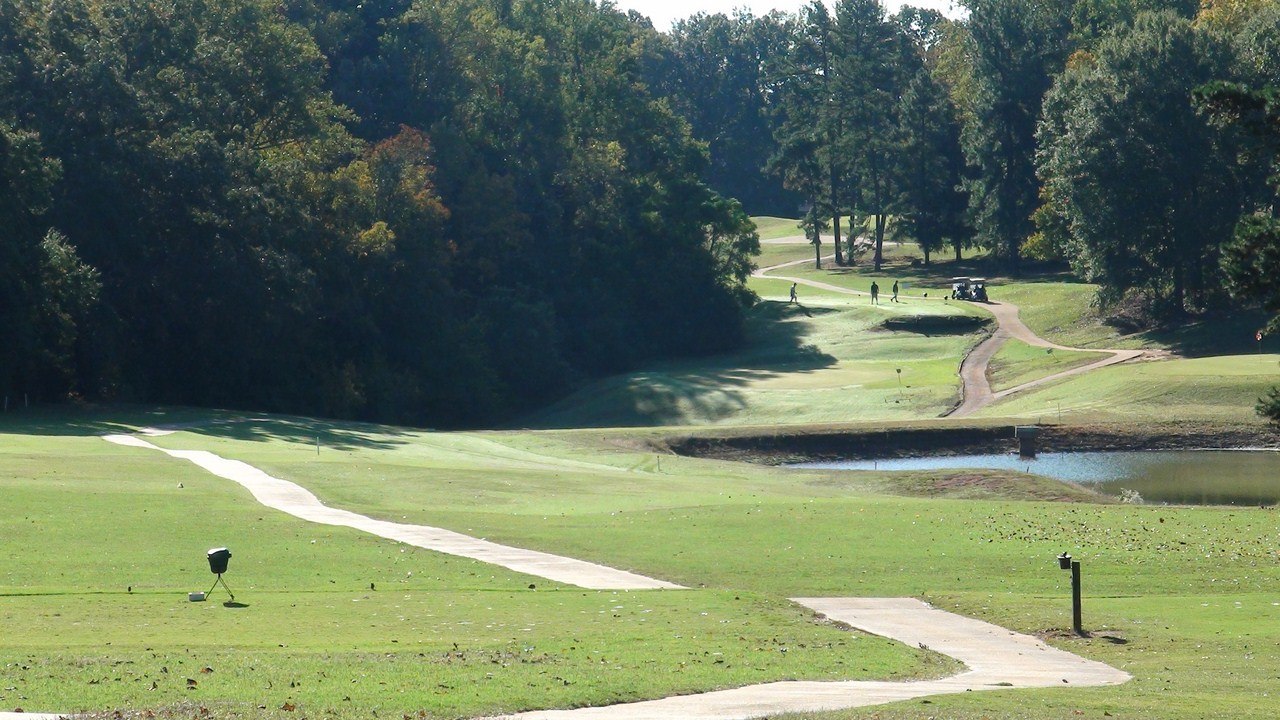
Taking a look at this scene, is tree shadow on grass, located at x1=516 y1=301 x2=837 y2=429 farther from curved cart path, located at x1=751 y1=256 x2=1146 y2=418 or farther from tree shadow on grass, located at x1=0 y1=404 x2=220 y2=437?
tree shadow on grass, located at x1=0 y1=404 x2=220 y2=437

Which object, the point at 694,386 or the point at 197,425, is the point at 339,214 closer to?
the point at 694,386

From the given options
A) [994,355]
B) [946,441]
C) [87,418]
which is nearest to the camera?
[87,418]

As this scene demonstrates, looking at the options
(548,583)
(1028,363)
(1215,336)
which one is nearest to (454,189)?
(1028,363)

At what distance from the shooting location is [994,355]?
240 ft

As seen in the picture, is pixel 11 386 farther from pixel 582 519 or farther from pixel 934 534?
pixel 934 534

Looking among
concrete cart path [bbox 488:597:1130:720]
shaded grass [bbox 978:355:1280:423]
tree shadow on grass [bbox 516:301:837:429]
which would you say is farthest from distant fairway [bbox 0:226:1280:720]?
tree shadow on grass [bbox 516:301:837:429]

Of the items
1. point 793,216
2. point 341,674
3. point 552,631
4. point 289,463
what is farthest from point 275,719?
point 793,216

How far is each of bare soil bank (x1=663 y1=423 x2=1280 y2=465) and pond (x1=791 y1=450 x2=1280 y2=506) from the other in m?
0.56

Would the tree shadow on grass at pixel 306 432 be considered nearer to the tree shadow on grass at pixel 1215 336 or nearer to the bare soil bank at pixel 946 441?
the bare soil bank at pixel 946 441

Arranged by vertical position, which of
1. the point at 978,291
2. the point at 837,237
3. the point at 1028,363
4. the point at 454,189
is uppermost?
the point at 454,189

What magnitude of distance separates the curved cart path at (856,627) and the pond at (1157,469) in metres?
20.9

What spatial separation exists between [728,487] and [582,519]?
8976 mm

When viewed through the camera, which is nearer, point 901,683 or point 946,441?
point 901,683

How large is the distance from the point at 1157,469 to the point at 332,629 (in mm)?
33508
